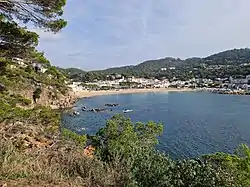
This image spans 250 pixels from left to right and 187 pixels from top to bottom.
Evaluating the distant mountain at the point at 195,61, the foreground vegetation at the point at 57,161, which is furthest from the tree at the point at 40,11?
the distant mountain at the point at 195,61

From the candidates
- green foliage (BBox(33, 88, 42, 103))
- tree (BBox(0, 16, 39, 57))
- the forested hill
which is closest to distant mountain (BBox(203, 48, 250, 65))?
the forested hill

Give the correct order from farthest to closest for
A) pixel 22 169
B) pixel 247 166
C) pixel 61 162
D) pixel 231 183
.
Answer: pixel 247 166 < pixel 231 183 < pixel 61 162 < pixel 22 169

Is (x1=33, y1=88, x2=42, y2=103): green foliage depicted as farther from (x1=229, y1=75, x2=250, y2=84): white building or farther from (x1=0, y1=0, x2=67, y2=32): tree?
(x1=229, y1=75, x2=250, y2=84): white building

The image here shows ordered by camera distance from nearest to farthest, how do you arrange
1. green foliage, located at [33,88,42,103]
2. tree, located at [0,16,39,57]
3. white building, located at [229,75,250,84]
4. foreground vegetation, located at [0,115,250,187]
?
foreground vegetation, located at [0,115,250,187] → tree, located at [0,16,39,57] → green foliage, located at [33,88,42,103] → white building, located at [229,75,250,84]

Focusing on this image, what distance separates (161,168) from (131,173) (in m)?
0.84

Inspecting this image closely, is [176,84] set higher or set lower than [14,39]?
lower

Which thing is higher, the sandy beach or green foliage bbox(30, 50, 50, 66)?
green foliage bbox(30, 50, 50, 66)

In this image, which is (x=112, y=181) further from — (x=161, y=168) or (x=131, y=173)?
(x=161, y=168)

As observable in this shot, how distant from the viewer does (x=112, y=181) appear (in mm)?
5156

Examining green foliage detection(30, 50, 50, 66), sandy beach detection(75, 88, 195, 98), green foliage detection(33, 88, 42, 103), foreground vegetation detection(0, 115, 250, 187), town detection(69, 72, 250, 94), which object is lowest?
sandy beach detection(75, 88, 195, 98)

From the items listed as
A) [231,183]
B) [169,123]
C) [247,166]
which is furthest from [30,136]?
[169,123]

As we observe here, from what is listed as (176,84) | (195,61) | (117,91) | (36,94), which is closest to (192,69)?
(176,84)

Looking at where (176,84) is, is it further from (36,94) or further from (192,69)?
(36,94)

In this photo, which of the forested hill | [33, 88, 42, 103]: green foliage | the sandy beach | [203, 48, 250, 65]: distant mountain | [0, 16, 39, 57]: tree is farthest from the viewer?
[203, 48, 250, 65]: distant mountain
